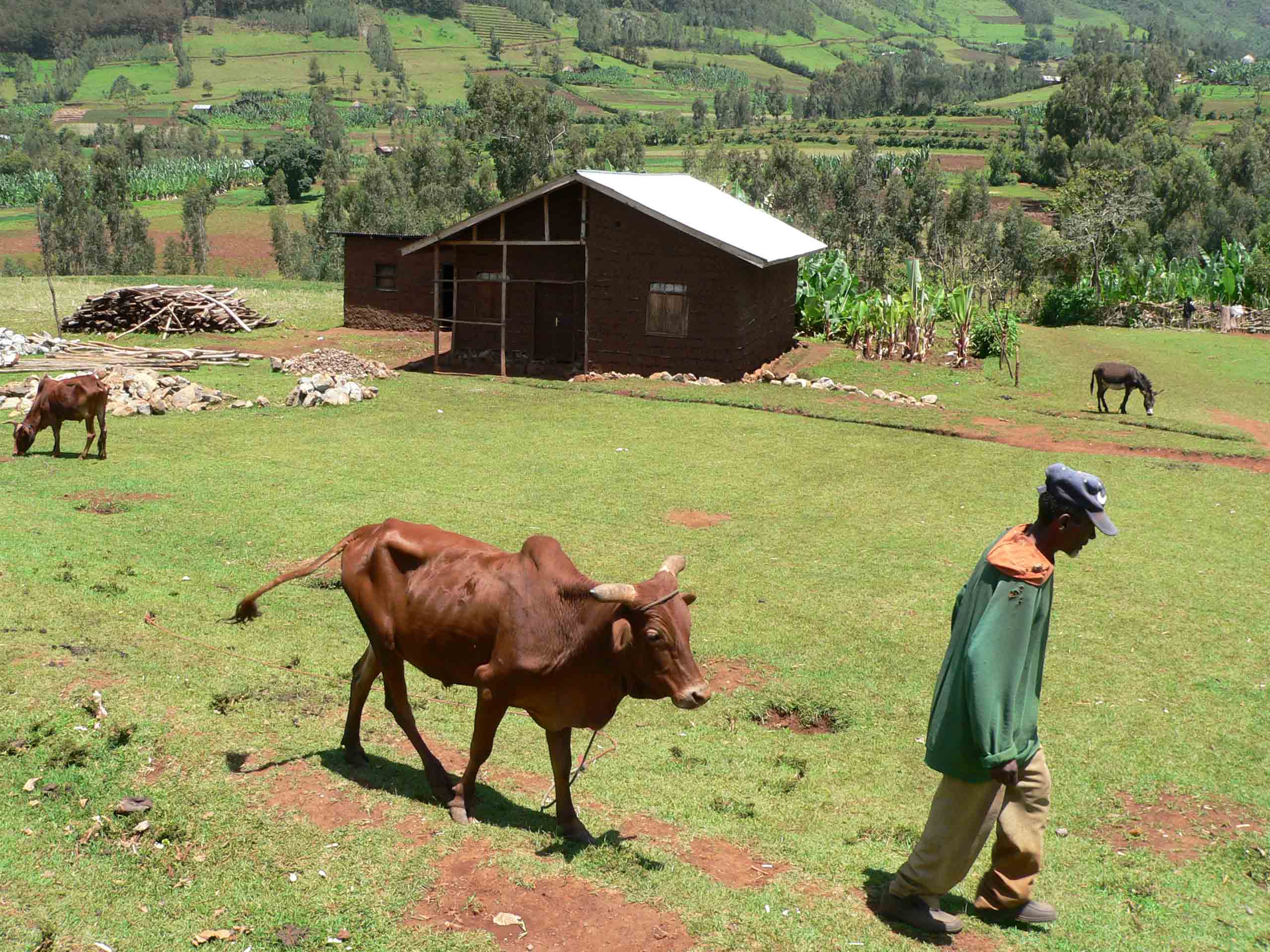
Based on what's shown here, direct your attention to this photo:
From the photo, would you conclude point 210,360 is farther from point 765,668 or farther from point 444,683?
point 444,683

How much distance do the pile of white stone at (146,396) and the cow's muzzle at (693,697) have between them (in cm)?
1814

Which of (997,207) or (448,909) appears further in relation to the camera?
(997,207)

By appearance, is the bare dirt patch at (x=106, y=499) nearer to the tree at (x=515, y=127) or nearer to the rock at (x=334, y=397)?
the rock at (x=334, y=397)

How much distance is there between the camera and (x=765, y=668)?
10.4 m

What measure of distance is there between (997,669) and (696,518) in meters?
9.76

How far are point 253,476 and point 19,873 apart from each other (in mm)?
10996

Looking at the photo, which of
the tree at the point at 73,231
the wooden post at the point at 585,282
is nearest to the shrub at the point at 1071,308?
the wooden post at the point at 585,282

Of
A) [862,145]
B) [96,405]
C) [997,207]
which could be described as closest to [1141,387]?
[96,405]

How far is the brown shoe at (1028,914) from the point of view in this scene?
619cm

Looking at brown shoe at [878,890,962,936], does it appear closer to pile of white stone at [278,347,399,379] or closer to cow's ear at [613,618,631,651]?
cow's ear at [613,618,631,651]

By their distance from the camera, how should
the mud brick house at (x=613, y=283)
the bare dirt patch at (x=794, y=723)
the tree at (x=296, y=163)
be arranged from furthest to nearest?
the tree at (x=296, y=163) < the mud brick house at (x=613, y=283) < the bare dirt patch at (x=794, y=723)

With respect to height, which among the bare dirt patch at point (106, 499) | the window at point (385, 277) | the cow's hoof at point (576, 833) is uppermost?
the window at point (385, 277)

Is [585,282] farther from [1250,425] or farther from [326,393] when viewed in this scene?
[1250,425]

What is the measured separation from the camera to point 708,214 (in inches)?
1220
